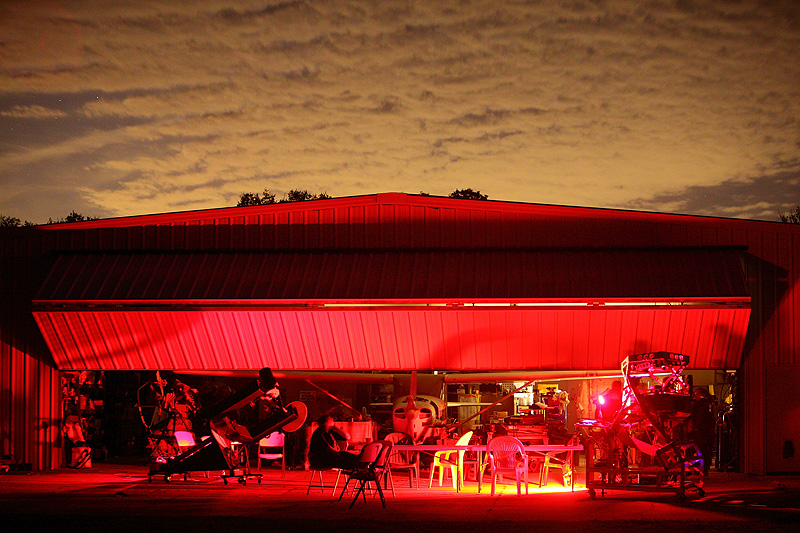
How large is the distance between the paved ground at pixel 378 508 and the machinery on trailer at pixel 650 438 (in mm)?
277

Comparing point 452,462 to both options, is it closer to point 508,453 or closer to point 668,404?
point 508,453

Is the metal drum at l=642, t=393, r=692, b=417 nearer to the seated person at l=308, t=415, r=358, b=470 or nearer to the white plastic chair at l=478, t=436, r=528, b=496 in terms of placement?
the white plastic chair at l=478, t=436, r=528, b=496

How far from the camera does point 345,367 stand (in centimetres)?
1653

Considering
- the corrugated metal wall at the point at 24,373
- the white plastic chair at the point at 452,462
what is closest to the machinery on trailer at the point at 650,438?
the white plastic chair at the point at 452,462

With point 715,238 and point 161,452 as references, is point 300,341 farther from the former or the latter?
point 715,238

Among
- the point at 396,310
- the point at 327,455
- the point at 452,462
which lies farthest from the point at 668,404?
the point at 396,310

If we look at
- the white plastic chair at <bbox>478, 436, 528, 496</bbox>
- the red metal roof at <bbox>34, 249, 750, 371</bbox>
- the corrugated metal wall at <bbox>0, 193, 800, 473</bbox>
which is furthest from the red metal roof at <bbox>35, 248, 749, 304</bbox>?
the white plastic chair at <bbox>478, 436, 528, 496</bbox>

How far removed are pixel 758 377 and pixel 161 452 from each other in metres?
13.4

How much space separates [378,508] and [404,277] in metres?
6.13

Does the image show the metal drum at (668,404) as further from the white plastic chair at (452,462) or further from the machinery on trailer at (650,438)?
the white plastic chair at (452,462)

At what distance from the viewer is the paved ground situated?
953cm

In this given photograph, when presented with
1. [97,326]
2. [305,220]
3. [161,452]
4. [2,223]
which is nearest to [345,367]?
[305,220]

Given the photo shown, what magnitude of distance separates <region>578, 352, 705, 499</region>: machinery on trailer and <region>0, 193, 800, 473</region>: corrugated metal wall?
4.26m

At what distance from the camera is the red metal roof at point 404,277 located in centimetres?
1554
